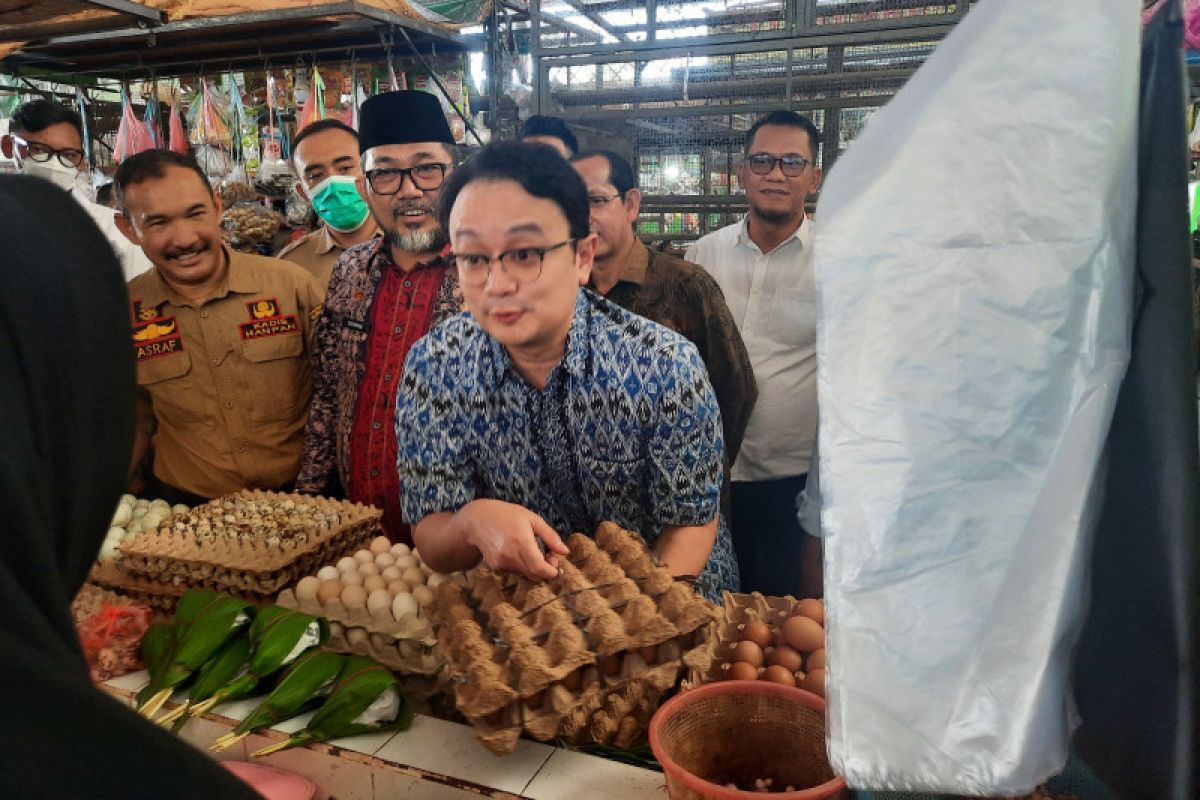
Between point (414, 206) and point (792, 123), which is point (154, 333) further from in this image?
point (792, 123)

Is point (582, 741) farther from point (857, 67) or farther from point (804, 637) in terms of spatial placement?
point (857, 67)

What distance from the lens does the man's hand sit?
142 cm

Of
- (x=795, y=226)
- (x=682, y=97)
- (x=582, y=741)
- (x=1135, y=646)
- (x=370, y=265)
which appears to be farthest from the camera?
(x=682, y=97)

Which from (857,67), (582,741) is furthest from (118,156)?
(582,741)

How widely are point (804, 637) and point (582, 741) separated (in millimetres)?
438

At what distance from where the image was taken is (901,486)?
72cm

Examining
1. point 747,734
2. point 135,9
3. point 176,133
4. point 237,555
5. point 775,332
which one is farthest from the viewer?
point 176,133

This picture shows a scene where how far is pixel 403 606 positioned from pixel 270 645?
27 cm

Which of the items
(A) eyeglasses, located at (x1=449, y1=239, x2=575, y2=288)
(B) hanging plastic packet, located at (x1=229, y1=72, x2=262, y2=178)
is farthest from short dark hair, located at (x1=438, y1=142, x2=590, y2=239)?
(B) hanging plastic packet, located at (x1=229, y1=72, x2=262, y2=178)

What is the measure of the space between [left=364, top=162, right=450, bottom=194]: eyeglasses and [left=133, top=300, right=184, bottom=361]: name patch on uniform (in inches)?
34.5

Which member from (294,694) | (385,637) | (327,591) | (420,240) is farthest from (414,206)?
(294,694)

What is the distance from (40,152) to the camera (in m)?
4.17

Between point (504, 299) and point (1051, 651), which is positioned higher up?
point (504, 299)

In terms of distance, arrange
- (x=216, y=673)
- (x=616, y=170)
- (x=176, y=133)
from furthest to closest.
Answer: (x=176, y=133), (x=616, y=170), (x=216, y=673)
